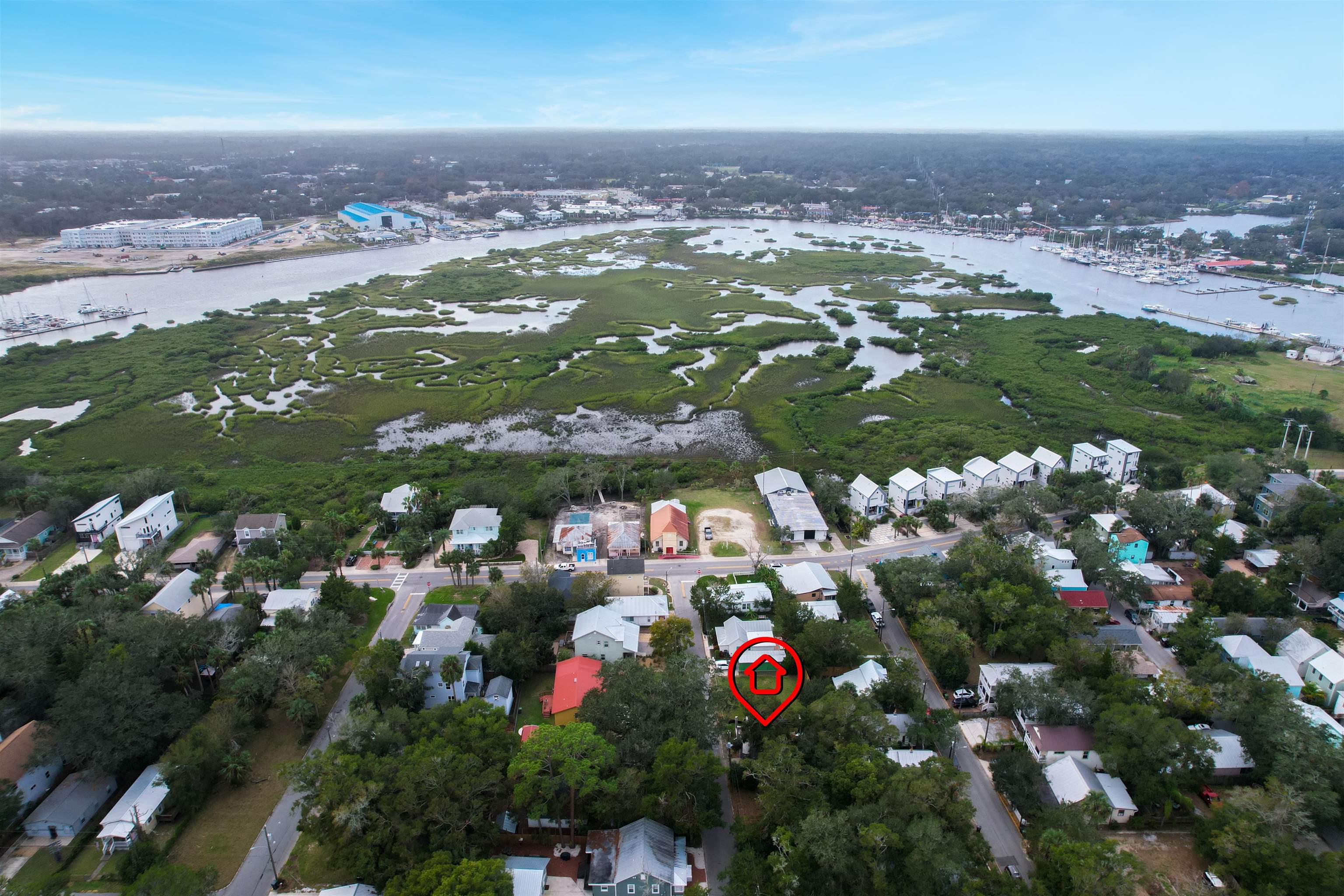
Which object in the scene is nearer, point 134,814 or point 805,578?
point 134,814

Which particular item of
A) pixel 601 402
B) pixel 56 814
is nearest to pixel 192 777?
pixel 56 814

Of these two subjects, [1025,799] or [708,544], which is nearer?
[1025,799]

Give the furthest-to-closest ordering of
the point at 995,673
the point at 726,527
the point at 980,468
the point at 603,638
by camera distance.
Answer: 1. the point at 980,468
2. the point at 726,527
3. the point at 603,638
4. the point at 995,673

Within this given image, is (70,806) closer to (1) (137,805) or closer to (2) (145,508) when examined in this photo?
(1) (137,805)

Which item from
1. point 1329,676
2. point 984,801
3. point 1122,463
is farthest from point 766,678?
point 1122,463

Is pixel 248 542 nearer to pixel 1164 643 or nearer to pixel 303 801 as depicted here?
pixel 303 801

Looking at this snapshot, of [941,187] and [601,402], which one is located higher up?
[941,187]

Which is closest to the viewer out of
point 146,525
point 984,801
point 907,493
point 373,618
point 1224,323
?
point 984,801
